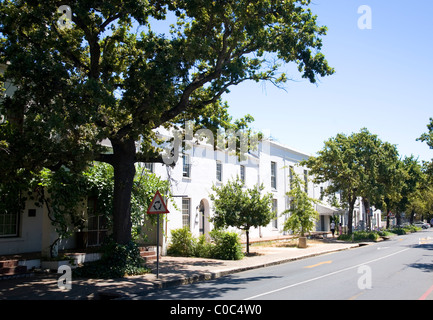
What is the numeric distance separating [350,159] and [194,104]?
22047 mm

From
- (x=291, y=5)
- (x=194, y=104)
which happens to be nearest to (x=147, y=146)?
(x=194, y=104)

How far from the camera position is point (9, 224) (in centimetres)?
1488

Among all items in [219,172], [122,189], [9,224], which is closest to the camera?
[122,189]

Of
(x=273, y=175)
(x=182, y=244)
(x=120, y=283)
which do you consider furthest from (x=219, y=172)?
(x=120, y=283)

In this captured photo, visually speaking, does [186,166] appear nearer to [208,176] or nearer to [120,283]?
[208,176]

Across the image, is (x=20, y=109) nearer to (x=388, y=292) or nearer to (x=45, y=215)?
(x=45, y=215)

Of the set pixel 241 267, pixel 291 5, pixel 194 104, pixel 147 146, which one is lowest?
pixel 241 267

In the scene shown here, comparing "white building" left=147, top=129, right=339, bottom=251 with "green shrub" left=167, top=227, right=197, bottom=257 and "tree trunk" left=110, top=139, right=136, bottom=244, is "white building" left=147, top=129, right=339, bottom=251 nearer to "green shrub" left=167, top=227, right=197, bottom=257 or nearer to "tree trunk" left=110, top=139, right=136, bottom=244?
"green shrub" left=167, top=227, right=197, bottom=257

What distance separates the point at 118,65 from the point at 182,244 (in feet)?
33.0

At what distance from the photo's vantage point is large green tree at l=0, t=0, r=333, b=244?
10578mm

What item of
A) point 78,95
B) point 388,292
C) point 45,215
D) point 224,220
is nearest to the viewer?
point 388,292

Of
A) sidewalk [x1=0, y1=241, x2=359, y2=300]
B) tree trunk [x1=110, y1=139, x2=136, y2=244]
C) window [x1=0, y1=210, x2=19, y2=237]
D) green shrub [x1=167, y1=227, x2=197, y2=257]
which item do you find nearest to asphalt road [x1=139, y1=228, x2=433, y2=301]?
sidewalk [x1=0, y1=241, x2=359, y2=300]

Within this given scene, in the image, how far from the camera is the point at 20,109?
1138cm
